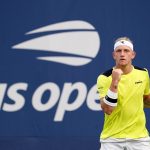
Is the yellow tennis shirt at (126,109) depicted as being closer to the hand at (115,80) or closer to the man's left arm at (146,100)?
the man's left arm at (146,100)

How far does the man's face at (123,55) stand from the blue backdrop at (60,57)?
163cm

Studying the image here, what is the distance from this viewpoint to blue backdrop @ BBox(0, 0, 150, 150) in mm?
7559

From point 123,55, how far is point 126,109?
502 mm

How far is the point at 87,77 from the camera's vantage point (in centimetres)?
756

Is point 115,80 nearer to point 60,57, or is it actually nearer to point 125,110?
point 125,110

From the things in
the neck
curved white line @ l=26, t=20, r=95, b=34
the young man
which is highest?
curved white line @ l=26, t=20, r=95, b=34

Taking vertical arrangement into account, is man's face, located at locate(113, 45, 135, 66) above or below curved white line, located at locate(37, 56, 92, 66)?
below

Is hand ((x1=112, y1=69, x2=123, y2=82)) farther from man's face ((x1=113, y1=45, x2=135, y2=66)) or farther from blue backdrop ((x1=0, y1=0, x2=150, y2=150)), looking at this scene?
blue backdrop ((x1=0, y1=0, x2=150, y2=150))

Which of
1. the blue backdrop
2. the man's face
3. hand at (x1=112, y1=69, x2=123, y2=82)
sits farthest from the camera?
the blue backdrop

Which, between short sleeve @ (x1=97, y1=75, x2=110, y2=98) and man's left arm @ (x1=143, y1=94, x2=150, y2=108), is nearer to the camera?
short sleeve @ (x1=97, y1=75, x2=110, y2=98)

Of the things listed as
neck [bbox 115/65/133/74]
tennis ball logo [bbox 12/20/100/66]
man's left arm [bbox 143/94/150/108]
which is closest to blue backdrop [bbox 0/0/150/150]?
tennis ball logo [bbox 12/20/100/66]

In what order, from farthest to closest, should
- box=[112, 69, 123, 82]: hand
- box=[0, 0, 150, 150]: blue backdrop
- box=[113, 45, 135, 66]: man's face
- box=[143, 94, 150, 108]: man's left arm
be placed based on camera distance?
box=[0, 0, 150, 150]: blue backdrop
box=[143, 94, 150, 108]: man's left arm
box=[113, 45, 135, 66]: man's face
box=[112, 69, 123, 82]: hand

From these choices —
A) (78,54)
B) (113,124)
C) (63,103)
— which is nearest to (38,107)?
(63,103)

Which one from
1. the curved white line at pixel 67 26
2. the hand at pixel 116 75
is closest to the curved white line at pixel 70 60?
the curved white line at pixel 67 26
